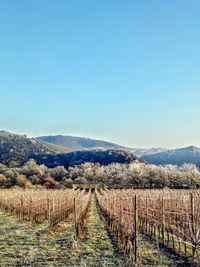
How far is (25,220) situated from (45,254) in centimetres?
1371

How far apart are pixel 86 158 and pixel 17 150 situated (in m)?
28.6

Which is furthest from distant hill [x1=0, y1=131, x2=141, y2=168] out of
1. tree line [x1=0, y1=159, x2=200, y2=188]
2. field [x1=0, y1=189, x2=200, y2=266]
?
field [x1=0, y1=189, x2=200, y2=266]

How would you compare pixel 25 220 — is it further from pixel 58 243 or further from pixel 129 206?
pixel 58 243

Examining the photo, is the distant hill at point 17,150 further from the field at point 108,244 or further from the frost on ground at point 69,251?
the frost on ground at point 69,251

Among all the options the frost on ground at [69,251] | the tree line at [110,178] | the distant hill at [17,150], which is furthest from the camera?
the distant hill at [17,150]

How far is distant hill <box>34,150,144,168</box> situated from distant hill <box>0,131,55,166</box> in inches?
283

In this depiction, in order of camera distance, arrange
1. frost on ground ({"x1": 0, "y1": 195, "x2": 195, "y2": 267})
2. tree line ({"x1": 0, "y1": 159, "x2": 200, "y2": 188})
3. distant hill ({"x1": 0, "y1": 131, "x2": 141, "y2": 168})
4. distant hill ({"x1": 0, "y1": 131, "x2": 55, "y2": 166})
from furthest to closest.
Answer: distant hill ({"x1": 0, "y1": 131, "x2": 141, "y2": 168}), distant hill ({"x1": 0, "y1": 131, "x2": 55, "y2": 166}), tree line ({"x1": 0, "y1": 159, "x2": 200, "y2": 188}), frost on ground ({"x1": 0, "y1": 195, "x2": 195, "y2": 267})

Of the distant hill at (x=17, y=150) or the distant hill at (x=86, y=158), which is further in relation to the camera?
the distant hill at (x=86, y=158)

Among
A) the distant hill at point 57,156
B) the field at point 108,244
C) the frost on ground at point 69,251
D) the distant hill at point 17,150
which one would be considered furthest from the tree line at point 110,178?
the frost on ground at point 69,251

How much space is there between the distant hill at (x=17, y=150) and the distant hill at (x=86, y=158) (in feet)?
23.6

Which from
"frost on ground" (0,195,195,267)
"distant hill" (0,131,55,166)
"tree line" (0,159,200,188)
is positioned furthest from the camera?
"distant hill" (0,131,55,166)

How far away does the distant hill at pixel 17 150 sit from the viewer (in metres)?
145

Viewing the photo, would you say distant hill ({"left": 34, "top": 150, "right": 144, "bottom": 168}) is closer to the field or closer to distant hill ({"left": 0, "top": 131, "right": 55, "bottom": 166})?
distant hill ({"left": 0, "top": 131, "right": 55, "bottom": 166})

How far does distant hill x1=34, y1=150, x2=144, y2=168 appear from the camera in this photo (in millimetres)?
152500
